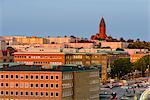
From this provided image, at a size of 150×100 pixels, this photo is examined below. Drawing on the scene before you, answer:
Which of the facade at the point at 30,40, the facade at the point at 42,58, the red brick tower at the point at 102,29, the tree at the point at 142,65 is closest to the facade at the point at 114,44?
the facade at the point at 30,40

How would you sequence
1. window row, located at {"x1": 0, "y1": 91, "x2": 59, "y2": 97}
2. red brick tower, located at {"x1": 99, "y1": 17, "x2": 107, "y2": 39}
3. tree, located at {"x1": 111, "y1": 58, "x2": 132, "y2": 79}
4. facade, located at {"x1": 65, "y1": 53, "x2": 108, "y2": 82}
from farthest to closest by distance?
1. red brick tower, located at {"x1": 99, "y1": 17, "x2": 107, "y2": 39}
2. tree, located at {"x1": 111, "y1": 58, "x2": 132, "y2": 79}
3. facade, located at {"x1": 65, "y1": 53, "x2": 108, "y2": 82}
4. window row, located at {"x1": 0, "y1": 91, "x2": 59, "y2": 97}

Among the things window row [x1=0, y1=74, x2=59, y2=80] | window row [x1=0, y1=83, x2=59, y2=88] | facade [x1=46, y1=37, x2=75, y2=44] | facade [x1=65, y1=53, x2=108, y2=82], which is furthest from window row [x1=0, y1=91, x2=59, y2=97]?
facade [x1=46, y1=37, x2=75, y2=44]

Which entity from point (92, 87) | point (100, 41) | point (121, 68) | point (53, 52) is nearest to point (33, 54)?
point (53, 52)

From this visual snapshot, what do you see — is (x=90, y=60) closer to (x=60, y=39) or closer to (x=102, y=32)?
(x=60, y=39)

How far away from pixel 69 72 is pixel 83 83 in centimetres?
99

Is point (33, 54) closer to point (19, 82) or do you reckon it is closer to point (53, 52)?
point (53, 52)

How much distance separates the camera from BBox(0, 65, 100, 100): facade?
936 centimetres

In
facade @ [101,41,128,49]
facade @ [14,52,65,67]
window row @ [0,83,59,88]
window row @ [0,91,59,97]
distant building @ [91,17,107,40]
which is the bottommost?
window row @ [0,91,59,97]

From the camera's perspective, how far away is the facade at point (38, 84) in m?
9.36

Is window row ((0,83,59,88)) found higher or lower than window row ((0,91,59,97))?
higher

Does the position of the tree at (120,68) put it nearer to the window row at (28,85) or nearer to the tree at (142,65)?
the tree at (142,65)

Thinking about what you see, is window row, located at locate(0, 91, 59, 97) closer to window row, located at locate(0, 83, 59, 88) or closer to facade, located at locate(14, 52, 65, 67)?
window row, located at locate(0, 83, 59, 88)

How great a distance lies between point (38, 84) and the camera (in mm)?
9445

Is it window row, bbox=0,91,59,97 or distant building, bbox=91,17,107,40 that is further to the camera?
distant building, bbox=91,17,107,40
